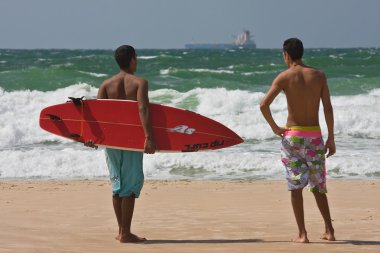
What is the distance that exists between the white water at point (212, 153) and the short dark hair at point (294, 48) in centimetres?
504

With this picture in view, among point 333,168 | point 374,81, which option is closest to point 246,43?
point 374,81

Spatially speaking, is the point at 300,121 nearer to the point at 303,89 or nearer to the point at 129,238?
the point at 303,89

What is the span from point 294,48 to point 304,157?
67 cm

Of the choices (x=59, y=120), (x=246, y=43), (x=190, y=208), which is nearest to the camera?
(x=59, y=120)

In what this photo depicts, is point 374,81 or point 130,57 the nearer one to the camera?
point 130,57

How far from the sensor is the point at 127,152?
531 cm

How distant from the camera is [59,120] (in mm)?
5824

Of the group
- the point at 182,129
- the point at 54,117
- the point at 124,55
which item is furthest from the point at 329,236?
the point at 54,117

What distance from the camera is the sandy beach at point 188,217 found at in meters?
5.23

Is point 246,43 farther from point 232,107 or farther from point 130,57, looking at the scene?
point 130,57

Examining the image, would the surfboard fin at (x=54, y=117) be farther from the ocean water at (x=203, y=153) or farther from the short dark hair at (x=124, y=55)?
the ocean water at (x=203, y=153)

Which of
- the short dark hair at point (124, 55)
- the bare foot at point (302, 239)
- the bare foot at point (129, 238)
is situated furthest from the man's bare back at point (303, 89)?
the bare foot at point (129, 238)

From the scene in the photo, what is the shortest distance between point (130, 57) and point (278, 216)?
209cm

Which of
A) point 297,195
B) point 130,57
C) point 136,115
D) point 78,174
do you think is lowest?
point 78,174
